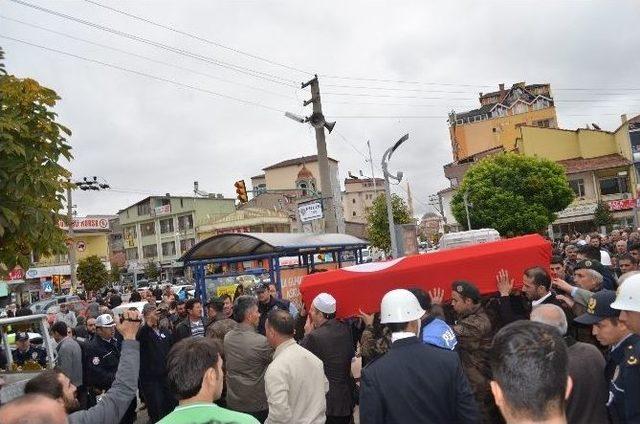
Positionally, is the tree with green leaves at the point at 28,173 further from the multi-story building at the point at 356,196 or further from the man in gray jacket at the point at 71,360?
the multi-story building at the point at 356,196

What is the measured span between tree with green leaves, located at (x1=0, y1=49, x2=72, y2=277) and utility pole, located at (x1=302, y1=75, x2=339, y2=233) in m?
12.1

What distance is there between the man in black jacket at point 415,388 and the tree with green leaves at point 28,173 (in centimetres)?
484

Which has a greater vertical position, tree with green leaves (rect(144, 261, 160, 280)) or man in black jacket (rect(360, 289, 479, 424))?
tree with green leaves (rect(144, 261, 160, 280))

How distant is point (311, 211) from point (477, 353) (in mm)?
15489

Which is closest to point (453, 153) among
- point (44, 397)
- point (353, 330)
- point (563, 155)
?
point (563, 155)

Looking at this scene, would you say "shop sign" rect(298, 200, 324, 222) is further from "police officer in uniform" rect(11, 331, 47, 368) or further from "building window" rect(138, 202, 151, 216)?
"building window" rect(138, 202, 151, 216)

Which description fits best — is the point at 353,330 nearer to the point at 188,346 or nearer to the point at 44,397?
the point at 188,346

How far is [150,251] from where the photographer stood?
7594 centimetres

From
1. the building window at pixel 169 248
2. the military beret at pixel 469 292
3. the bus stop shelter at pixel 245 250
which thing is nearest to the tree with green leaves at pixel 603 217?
the bus stop shelter at pixel 245 250

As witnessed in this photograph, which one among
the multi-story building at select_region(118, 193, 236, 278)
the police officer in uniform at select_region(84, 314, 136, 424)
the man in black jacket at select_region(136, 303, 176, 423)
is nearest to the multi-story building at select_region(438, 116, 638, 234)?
the multi-story building at select_region(118, 193, 236, 278)

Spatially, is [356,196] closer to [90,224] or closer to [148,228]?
[148,228]

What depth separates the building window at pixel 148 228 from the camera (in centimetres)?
7575

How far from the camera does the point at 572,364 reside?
3611 millimetres

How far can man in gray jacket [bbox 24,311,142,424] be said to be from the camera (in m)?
3.15
